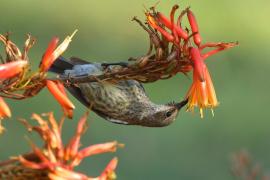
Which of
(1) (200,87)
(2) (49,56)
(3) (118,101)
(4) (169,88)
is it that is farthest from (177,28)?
(4) (169,88)

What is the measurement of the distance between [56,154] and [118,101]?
2672 millimetres

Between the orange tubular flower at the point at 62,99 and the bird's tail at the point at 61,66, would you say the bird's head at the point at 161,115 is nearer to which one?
the bird's tail at the point at 61,66

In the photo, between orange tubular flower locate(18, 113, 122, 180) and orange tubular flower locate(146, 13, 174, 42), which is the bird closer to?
orange tubular flower locate(146, 13, 174, 42)

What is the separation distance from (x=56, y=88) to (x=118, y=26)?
13278 millimetres

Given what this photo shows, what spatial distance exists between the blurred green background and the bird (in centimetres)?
576

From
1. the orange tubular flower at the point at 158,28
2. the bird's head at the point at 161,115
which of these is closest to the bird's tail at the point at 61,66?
the bird's head at the point at 161,115

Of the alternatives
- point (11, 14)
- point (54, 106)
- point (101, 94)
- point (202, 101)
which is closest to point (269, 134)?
point (54, 106)

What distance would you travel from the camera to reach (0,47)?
560 inches

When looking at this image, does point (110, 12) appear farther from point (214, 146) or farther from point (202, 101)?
point (202, 101)

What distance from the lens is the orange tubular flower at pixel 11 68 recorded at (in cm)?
287

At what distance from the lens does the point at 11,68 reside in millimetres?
2893

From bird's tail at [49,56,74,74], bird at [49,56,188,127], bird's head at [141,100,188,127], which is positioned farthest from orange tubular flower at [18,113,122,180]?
bird's head at [141,100,188,127]

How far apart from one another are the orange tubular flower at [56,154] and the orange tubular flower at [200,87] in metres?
0.52

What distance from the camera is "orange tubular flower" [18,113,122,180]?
273 cm
